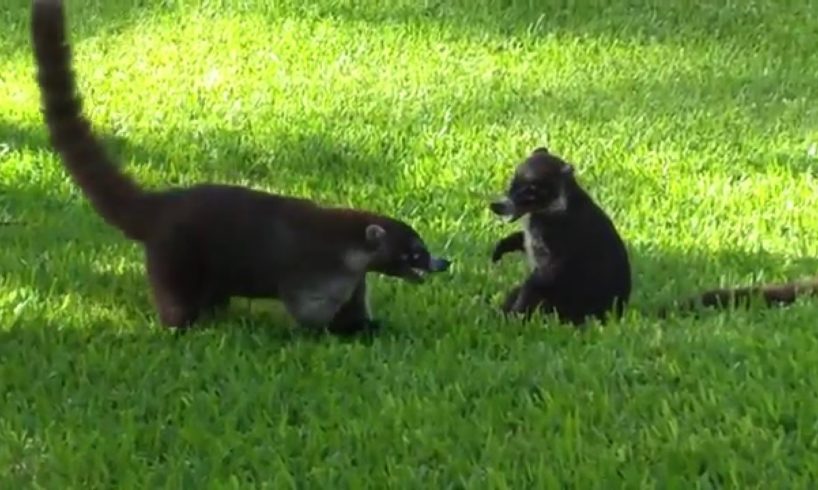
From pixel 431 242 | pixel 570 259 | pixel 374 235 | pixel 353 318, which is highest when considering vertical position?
pixel 374 235

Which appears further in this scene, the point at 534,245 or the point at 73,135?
the point at 534,245

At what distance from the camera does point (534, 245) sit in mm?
6191

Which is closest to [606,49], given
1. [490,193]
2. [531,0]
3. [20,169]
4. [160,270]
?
[531,0]

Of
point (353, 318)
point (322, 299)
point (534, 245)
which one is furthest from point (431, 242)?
point (322, 299)

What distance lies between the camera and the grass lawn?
466 cm

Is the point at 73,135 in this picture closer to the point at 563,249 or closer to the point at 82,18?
the point at 563,249

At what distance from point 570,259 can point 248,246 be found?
122 cm

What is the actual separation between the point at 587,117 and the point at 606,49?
181cm

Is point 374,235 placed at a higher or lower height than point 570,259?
higher

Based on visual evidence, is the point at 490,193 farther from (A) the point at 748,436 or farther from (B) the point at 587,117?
(A) the point at 748,436

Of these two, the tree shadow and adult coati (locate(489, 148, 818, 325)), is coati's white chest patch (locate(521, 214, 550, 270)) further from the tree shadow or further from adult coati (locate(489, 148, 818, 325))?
the tree shadow

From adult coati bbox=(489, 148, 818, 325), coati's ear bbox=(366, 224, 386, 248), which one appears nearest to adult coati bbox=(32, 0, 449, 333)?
coati's ear bbox=(366, 224, 386, 248)

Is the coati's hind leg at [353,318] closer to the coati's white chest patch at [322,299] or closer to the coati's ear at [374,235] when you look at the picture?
the coati's white chest patch at [322,299]

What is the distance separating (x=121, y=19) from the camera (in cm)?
1236
